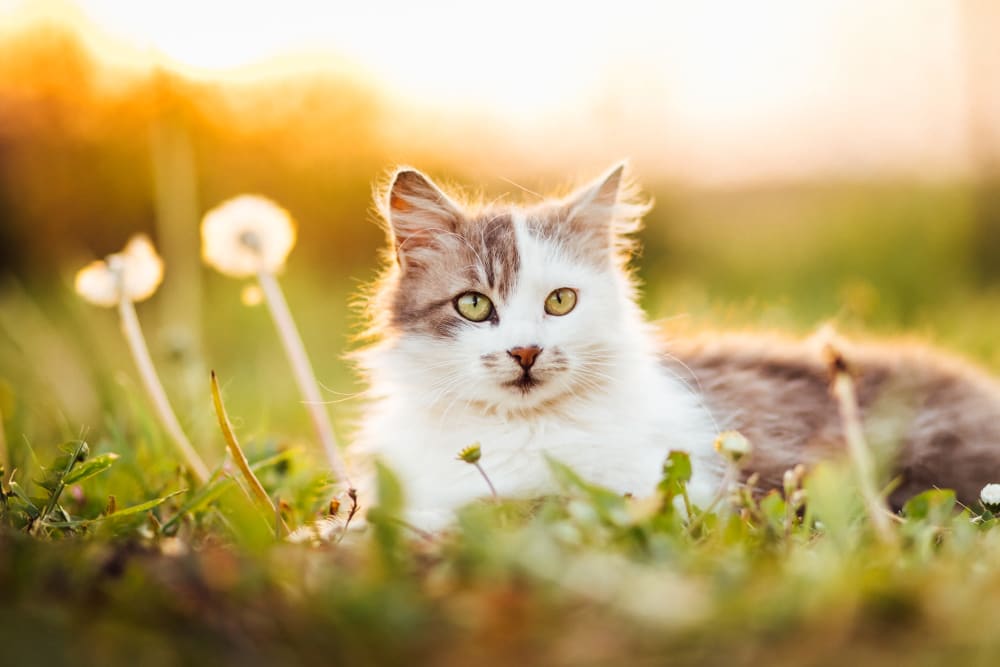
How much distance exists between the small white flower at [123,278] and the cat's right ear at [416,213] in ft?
1.92

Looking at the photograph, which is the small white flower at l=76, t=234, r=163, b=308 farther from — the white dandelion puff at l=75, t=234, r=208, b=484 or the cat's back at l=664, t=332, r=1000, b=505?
the cat's back at l=664, t=332, r=1000, b=505

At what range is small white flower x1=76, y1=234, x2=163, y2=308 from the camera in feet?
6.67

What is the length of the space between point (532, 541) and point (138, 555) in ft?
1.77

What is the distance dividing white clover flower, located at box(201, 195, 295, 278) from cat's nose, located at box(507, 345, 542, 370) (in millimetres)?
724

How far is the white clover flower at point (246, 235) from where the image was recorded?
7.20 feet

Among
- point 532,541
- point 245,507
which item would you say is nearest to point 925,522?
point 532,541

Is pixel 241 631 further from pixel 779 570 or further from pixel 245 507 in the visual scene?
pixel 779 570

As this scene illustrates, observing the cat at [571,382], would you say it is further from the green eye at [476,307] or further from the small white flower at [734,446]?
the small white flower at [734,446]

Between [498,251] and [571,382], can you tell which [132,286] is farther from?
[571,382]

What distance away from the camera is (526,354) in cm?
185

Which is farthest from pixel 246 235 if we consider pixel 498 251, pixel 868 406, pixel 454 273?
pixel 868 406

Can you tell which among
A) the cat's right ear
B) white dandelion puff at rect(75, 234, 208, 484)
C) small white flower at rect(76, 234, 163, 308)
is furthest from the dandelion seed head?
small white flower at rect(76, 234, 163, 308)

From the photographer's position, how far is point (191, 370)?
9.00 feet

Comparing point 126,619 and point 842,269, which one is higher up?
point 126,619
